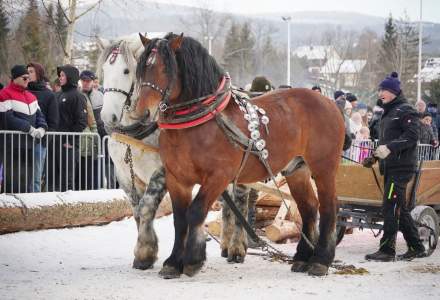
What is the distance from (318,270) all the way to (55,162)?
4874 millimetres

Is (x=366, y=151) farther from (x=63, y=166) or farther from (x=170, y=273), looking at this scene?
(x=170, y=273)

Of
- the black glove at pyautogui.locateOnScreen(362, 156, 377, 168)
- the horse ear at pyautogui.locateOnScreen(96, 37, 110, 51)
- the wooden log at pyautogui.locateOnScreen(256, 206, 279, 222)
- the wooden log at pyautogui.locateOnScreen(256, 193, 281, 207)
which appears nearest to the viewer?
the horse ear at pyautogui.locateOnScreen(96, 37, 110, 51)

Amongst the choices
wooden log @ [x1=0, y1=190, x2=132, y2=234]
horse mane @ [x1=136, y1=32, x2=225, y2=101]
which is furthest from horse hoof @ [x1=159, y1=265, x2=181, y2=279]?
wooden log @ [x1=0, y1=190, x2=132, y2=234]

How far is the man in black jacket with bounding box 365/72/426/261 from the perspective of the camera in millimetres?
7957

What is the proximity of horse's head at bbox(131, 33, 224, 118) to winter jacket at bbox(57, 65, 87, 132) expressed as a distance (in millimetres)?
3936

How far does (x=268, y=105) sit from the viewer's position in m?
7.04

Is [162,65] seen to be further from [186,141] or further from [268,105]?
[268,105]

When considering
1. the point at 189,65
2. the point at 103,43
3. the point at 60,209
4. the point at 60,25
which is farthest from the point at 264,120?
the point at 60,25

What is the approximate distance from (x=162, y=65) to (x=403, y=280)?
10.4 ft

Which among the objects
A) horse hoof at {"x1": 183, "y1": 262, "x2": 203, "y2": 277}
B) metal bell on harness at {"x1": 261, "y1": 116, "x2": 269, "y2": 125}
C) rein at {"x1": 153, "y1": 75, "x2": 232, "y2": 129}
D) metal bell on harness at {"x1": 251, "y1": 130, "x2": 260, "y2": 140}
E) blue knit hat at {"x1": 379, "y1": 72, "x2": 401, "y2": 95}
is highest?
blue knit hat at {"x1": 379, "y1": 72, "x2": 401, "y2": 95}

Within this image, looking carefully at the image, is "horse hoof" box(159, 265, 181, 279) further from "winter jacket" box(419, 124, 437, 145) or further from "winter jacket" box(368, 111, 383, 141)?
"winter jacket" box(419, 124, 437, 145)

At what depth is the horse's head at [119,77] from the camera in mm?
6453

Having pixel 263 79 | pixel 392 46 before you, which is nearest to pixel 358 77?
pixel 392 46

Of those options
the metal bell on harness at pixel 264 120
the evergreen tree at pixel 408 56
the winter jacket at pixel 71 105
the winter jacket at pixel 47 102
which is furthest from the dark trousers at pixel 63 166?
the evergreen tree at pixel 408 56
